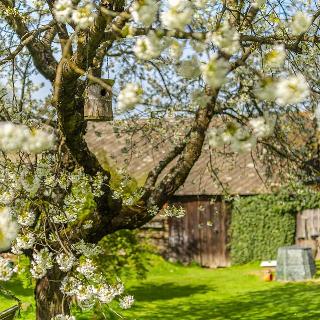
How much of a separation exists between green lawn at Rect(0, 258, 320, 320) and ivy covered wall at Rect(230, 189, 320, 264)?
26.7 inches

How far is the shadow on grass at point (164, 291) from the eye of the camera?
15.8 metres

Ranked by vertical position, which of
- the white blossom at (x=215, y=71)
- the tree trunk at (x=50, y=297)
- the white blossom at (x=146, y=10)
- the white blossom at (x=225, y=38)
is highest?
the white blossom at (x=146, y=10)

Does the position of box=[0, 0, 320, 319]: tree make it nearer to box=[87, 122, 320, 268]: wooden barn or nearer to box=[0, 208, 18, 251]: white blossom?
box=[0, 208, 18, 251]: white blossom

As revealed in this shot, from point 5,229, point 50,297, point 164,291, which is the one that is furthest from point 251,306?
point 5,229

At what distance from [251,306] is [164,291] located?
3814 mm

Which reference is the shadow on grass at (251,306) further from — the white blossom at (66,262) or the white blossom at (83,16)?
the white blossom at (83,16)

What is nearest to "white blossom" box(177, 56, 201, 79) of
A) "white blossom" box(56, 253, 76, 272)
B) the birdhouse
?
"white blossom" box(56, 253, 76, 272)

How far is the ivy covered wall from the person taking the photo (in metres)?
20.4

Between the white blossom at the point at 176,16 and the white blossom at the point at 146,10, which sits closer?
the white blossom at the point at 176,16

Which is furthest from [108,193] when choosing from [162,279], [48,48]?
[162,279]

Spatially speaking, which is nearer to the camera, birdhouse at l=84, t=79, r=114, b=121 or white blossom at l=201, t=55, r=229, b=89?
white blossom at l=201, t=55, r=229, b=89

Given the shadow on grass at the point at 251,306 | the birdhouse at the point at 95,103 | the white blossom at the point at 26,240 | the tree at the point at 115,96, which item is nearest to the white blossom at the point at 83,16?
the tree at the point at 115,96

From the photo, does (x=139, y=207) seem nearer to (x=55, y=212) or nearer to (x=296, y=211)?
(x=55, y=212)

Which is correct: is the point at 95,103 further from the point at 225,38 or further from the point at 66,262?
the point at 225,38
